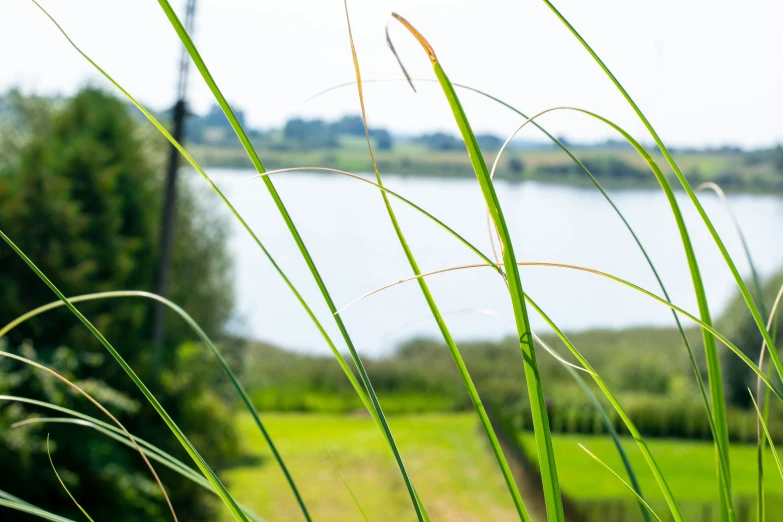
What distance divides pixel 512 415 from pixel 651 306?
8.88 meters

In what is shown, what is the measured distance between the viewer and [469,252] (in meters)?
12.7

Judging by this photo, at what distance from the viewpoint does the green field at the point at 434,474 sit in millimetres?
5887

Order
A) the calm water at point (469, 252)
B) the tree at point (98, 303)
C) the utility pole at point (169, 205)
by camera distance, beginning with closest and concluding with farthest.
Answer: the tree at point (98, 303)
the utility pole at point (169, 205)
the calm water at point (469, 252)

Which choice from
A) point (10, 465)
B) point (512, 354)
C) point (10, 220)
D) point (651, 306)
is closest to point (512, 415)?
point (512, 354)

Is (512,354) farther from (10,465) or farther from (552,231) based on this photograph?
(552,231)

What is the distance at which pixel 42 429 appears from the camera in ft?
9.88

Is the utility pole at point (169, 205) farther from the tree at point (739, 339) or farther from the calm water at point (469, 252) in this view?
the tree at point (739, 339)

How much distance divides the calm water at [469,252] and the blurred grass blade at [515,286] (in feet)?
35.5

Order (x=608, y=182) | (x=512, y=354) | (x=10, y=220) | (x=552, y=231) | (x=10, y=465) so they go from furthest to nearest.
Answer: (x=552, y=231), (x=608, y=182), (x=512, y=354), (x=10, y=220), (x=10, y=465)

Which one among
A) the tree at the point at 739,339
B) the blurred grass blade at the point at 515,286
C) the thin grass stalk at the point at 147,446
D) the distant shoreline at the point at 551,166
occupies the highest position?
the distant shoreline at the point at 551,166

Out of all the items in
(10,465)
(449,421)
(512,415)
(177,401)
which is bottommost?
(449,421)

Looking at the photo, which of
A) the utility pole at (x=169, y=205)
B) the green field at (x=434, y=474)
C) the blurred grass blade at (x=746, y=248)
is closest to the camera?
the blurred grass blade at (x=746, y=248)

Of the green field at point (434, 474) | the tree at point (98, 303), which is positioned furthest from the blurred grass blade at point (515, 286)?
the green field at point (434, 474)

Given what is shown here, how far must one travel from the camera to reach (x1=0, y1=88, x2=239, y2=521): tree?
3.29m
